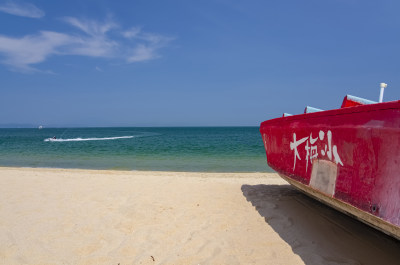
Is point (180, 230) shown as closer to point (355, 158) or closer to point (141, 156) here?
point (355, 158)

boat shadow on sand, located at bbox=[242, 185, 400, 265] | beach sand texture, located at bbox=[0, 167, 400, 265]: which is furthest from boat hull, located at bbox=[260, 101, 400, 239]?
beach sand texture, located at bbox=[0, 167, 400, 265]

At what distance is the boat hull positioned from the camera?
191 cm

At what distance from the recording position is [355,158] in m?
2.29

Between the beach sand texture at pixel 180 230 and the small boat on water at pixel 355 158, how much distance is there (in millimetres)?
647

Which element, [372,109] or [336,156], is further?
[336,156]

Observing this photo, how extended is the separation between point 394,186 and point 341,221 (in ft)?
6.69

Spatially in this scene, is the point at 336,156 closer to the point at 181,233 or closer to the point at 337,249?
the point at 337,249

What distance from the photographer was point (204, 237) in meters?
3.23

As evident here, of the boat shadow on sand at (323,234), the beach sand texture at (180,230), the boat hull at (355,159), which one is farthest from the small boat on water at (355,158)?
the beach sand texture at (180,230)

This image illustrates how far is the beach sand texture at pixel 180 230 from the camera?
2762mm

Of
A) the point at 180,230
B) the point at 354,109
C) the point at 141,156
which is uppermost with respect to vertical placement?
the point at 354,109

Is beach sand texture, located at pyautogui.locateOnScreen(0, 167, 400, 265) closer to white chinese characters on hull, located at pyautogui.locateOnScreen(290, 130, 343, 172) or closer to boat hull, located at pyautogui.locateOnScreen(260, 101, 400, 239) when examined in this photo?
boat hull, located at pyautogui.locateOnScreen(260, 101, 400, 239)

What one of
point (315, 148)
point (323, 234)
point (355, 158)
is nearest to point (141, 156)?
point (323, 234)

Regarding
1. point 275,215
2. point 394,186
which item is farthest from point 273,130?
point 394,186
